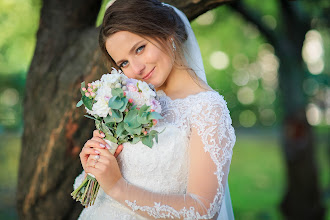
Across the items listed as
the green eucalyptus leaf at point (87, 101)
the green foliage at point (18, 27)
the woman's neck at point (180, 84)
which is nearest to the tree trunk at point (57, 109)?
the woman's neck at point (180, 84)

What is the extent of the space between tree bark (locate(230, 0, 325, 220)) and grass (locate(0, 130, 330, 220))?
264 centimetres

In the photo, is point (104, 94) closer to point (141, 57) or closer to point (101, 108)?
point (101, 108)

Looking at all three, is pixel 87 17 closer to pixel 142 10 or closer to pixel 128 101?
pixel 142 10

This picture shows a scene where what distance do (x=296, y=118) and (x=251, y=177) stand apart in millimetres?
8528

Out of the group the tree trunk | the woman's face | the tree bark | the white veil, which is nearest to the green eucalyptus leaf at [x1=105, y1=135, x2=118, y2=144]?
the woman's face

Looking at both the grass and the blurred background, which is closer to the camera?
the blurred background

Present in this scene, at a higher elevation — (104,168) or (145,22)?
(145,22)

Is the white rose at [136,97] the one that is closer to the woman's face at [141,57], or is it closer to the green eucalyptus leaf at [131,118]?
the green eucalyptus leaf at [131,118]

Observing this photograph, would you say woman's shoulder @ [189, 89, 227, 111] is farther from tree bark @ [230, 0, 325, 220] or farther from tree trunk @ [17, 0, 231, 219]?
tree bark @ [230, 0, 325, 220]

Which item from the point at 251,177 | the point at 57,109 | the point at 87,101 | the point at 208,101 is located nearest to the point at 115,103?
the point at 87,101

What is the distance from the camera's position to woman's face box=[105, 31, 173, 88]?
97.0 inches

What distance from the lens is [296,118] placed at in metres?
6.33

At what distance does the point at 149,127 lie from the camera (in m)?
2.29

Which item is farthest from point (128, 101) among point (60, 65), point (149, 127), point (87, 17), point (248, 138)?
point (248, 138)
